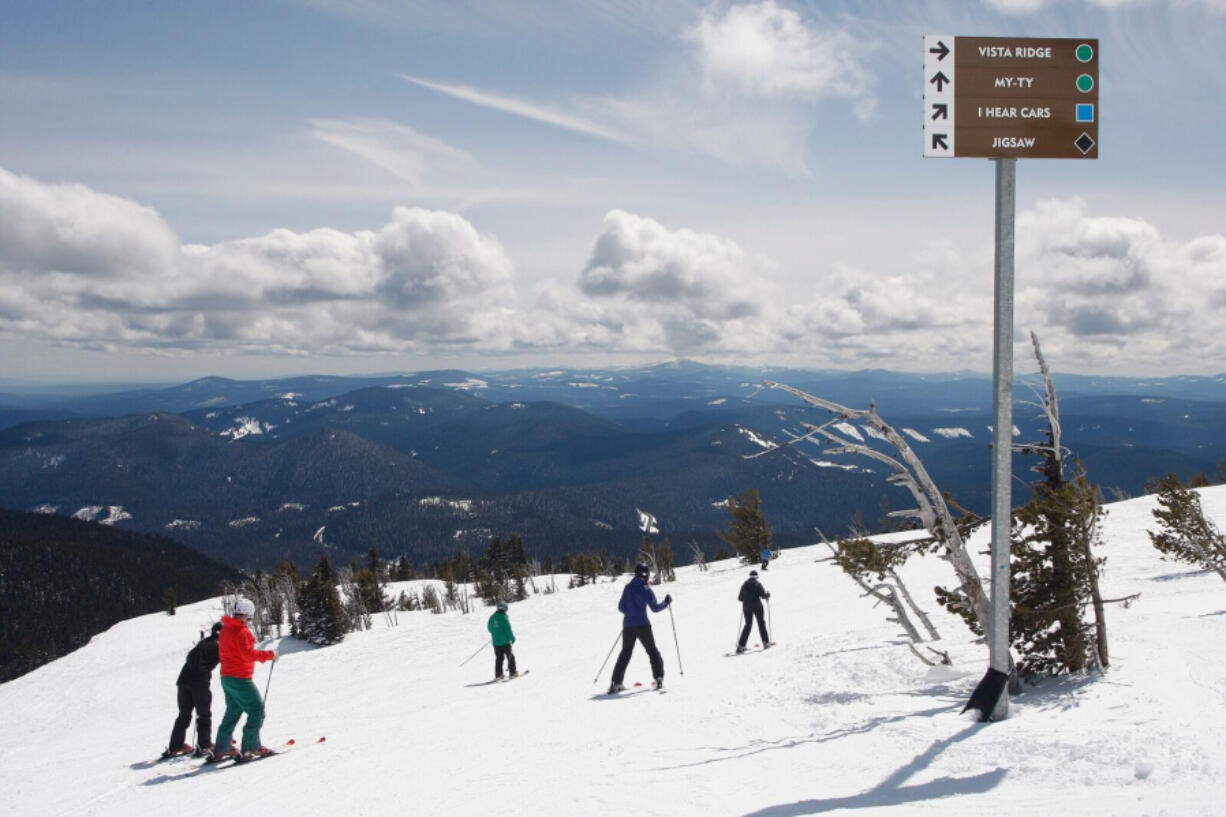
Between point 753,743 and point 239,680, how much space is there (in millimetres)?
6670

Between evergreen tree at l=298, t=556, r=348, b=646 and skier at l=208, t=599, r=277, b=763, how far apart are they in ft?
87.3

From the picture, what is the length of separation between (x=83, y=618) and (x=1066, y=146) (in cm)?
15120

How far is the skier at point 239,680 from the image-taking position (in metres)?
9.34

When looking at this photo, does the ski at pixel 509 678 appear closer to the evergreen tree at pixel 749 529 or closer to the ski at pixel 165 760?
the ski at pixel 165 760

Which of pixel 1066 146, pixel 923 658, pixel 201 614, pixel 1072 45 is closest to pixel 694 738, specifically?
pixel 923 658

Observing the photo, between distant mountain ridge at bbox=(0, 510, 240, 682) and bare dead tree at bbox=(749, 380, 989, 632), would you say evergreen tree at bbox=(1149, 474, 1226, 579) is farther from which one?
distant mountain ridge at bbox=(0, 510, 240, 682)

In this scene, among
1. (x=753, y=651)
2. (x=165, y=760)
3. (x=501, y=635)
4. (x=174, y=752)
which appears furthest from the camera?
(x=501, y=635)

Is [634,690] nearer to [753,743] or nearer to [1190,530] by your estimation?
[753,743]

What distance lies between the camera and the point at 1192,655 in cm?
833

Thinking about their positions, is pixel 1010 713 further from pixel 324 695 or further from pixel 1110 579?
pixel 324 695

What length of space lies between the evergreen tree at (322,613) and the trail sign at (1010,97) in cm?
3488

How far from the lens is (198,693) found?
10.4 m

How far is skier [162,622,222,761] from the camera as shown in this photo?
34.1 feet

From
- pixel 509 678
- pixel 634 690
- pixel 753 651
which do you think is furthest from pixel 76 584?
pixel 634 690
